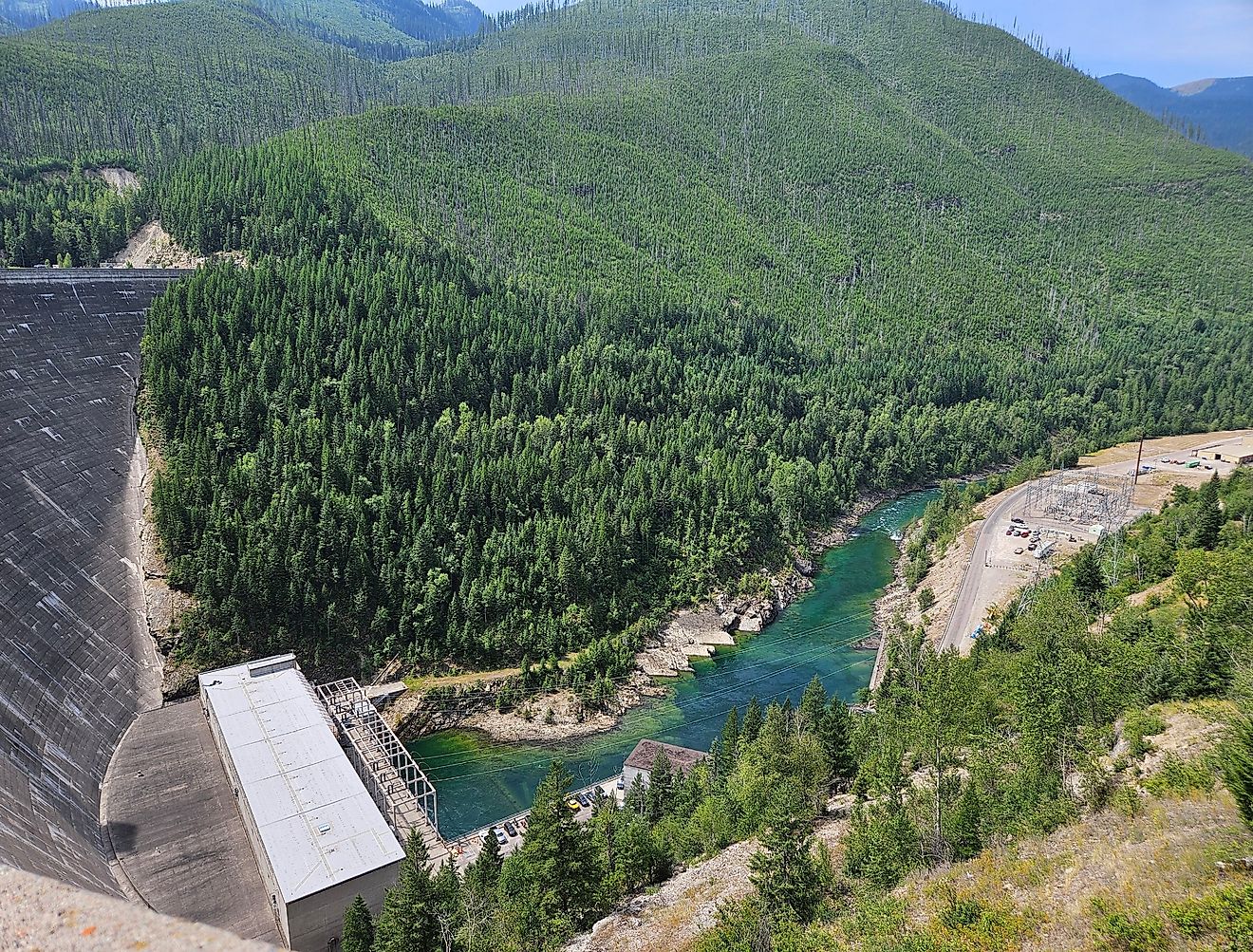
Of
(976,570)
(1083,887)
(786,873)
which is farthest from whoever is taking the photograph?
(976,570)

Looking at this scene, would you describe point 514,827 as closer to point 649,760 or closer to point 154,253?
point 649,760

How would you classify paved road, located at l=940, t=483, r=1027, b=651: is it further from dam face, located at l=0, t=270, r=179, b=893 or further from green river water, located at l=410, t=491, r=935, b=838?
dam face, located at l=0, t=270, r=179, b=893

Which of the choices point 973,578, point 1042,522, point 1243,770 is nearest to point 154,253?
point 973,578

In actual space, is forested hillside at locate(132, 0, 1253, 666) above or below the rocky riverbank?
above

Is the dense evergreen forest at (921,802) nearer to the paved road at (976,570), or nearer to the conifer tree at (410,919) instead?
the conifer tree at (410,919)

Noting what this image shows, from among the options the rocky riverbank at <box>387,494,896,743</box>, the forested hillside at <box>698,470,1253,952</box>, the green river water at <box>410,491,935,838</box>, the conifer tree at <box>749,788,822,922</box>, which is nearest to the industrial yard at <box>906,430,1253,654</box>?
the green river water at <box>410,491,935,838</box>

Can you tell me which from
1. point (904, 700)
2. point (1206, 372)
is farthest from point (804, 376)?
point (904, 700)
